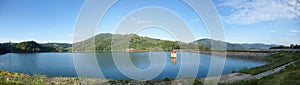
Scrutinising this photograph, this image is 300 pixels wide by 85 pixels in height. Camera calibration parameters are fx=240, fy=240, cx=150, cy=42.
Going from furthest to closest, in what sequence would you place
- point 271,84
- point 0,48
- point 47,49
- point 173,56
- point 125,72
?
point 47,49
point 0,48
point 173,56
point 125,72
point 271,84

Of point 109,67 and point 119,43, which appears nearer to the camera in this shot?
point 119,43

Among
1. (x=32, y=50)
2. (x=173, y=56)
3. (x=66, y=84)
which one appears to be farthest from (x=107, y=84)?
(x=32, y=50)

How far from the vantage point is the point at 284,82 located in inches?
337

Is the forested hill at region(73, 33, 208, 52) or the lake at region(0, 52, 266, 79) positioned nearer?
the forested hill at region(73, 33, 208, 52)

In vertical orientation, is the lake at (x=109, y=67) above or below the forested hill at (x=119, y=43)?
below

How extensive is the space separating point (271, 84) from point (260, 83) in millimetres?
827

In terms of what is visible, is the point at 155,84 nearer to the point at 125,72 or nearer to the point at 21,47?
the point at 125,72

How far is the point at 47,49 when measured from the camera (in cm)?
14538

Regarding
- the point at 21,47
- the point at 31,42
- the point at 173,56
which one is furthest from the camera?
the point at 31,42

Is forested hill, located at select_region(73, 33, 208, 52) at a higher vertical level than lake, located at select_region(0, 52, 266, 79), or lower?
higher

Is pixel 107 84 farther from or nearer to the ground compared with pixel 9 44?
nearer to the ground

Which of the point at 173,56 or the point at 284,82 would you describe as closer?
the point at 284,82

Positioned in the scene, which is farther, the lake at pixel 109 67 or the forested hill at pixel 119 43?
the lake at pixel 109 67

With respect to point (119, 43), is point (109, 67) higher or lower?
lower
